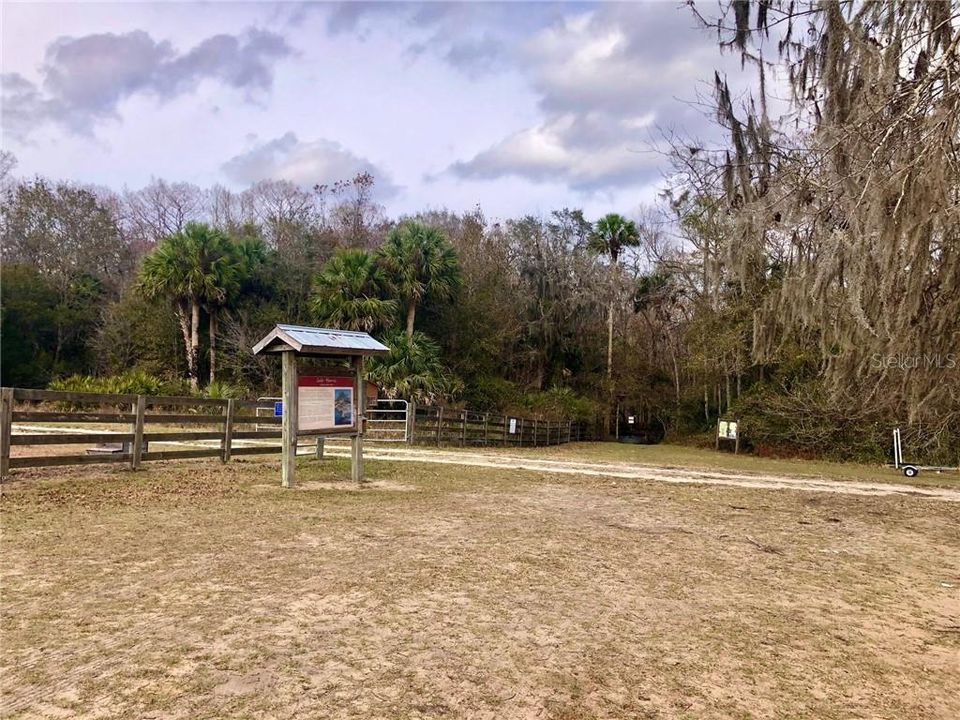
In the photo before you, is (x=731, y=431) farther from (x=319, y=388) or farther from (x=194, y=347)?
(x=194, y=347)

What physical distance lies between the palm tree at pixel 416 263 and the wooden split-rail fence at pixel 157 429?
516cm

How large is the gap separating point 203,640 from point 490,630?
158cm

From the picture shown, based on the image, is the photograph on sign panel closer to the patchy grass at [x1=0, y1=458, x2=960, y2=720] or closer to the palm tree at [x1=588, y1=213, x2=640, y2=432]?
the patchy grass at [x1=0, y1=458, x2=960, y2=720]

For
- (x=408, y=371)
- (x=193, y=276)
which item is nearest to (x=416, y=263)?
(x=408, y=371)

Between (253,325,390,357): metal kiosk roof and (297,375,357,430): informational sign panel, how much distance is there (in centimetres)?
45

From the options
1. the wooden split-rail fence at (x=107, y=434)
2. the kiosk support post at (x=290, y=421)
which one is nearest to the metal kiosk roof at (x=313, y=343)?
the kiosk support post at (x=290, y=421)

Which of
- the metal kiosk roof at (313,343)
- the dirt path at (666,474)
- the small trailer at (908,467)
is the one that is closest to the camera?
the metal kiosk roof at (313,343)

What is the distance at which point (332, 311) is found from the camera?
23.7 metres

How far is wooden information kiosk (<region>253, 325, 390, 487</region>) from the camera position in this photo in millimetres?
9086

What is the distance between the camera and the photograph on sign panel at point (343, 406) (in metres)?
9.84

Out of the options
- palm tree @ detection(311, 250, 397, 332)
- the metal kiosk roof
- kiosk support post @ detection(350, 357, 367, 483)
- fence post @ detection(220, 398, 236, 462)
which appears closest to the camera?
the metal kiosk roof

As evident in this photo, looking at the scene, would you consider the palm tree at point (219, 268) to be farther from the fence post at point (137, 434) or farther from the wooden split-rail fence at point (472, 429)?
the fence post at point (137, 434)

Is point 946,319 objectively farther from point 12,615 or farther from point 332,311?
point 332,311

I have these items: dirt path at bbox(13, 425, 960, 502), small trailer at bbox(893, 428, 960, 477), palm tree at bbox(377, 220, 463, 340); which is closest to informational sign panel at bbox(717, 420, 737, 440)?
small trailer at bbox(893, 428, 960, 477)
